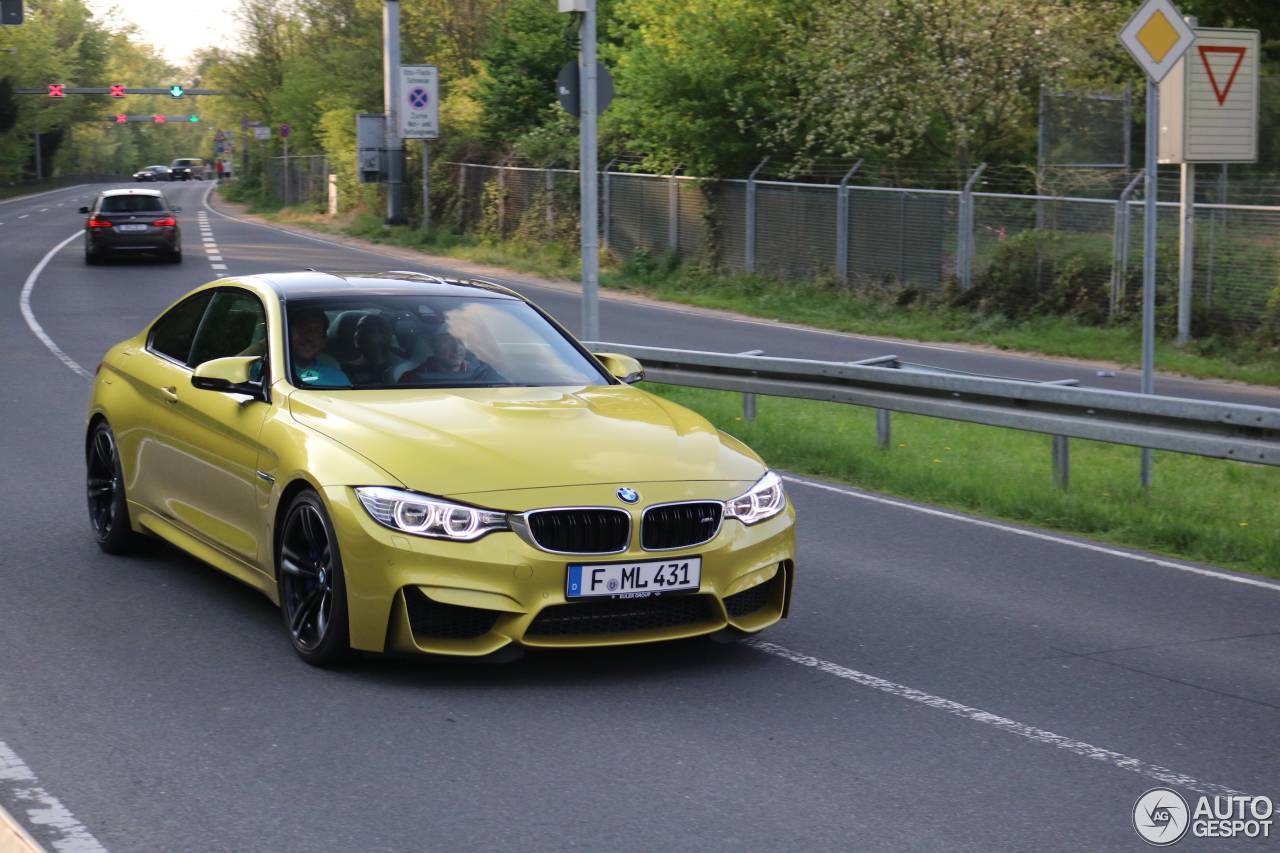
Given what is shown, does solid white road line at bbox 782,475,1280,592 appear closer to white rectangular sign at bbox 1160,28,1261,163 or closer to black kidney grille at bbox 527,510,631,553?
black kidney grille at bbox 527,510,631,553

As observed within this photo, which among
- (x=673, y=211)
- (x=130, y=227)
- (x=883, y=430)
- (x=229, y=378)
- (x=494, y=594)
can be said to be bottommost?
(x=883, y=430)

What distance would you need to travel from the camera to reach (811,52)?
27.3 metres

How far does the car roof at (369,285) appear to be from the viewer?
6949 mm

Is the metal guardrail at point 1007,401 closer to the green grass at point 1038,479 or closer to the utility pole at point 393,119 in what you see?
the green grass at point 1038,479

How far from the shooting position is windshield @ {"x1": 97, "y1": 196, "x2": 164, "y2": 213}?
3192 centimetres

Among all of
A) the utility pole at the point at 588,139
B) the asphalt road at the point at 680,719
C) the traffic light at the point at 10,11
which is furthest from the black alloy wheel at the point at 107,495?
the traffic light at the point at 10,11

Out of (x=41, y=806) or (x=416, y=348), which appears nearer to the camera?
(x=41, y=806)

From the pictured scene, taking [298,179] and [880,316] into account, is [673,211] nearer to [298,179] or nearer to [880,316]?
[880,316]

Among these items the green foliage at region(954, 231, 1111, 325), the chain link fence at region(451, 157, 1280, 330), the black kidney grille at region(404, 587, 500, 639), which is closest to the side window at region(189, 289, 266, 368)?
the black kidney grille at region(404, 587, 500, 639)

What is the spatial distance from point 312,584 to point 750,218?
2397cm

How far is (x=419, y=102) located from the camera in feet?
136

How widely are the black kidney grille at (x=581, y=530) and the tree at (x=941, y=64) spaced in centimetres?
2135

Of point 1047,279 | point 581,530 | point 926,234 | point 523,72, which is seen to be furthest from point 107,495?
point 523,72

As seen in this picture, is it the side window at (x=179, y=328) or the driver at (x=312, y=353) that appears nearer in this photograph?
the driver at (x=312, y=353)
